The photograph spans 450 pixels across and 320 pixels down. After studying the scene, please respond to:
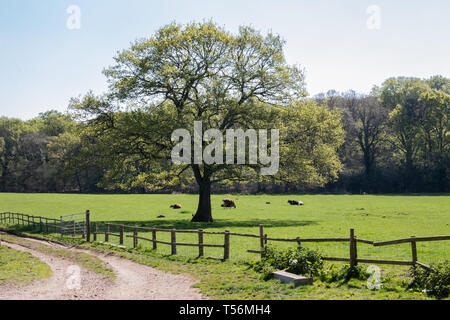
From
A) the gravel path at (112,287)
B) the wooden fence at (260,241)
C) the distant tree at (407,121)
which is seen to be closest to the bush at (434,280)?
the wooden fence at (260,241)

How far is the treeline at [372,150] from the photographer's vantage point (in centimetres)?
8319

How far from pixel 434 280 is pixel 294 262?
425cm

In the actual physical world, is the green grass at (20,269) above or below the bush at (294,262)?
below

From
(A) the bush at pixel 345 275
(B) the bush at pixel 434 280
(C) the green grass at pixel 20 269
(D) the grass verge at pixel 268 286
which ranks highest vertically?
(B) the bush at pixel 434 280

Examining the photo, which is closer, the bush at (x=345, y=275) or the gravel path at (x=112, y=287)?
the gravel path at (x=112, y=287)

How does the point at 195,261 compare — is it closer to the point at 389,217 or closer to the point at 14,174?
the point at 389,217

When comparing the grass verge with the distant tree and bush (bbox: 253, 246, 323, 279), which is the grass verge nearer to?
bush (bbox: 253, 246, 323, 279)

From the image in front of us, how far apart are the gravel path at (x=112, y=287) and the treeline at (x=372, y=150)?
58.0m

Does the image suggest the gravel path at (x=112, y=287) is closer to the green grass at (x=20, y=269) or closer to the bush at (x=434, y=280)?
the green grass at (x=20, y=269)

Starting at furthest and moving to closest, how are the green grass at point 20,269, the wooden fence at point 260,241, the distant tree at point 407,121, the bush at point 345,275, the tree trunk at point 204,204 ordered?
the distant tree at point 407,121 < the tree trunk at point 204,204 < the green grass at point 20,269 < the bush at point 345,275 < the wooden fence at point 260,241

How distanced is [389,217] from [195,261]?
965 inches

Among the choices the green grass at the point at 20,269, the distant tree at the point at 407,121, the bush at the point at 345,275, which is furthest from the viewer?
the distant tree at the point at 407,121
